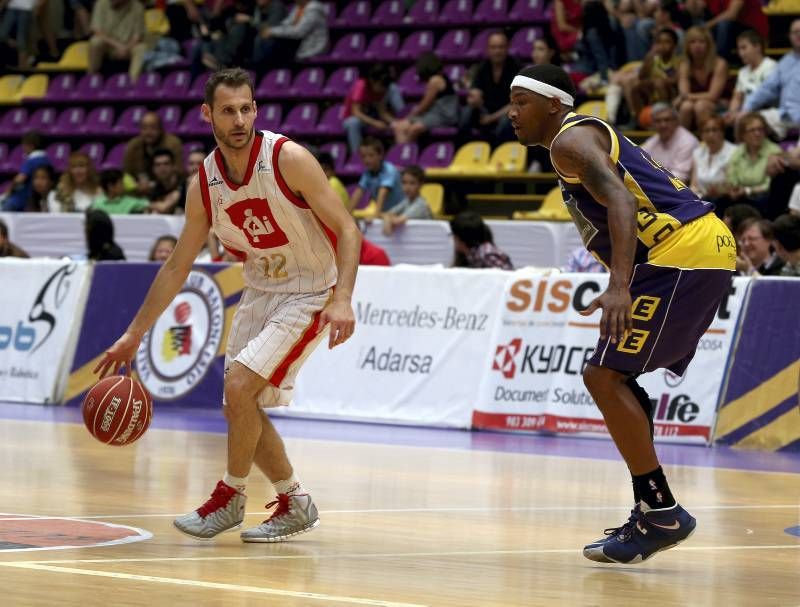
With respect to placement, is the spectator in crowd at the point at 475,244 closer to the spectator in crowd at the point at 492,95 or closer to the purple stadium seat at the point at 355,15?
the spectator in crowd at the point at 492,95

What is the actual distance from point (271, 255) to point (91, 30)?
17745mm

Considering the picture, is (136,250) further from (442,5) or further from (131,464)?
(131,464)

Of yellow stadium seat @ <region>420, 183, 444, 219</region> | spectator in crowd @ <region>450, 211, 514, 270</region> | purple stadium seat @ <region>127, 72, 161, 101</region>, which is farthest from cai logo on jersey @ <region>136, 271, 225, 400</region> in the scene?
purple stadium seat @ <region>127, 72, 161, 101</region>

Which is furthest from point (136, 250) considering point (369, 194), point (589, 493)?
point (589, 493)

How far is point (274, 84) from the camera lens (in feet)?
68.3

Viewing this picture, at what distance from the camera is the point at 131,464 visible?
9195 mm

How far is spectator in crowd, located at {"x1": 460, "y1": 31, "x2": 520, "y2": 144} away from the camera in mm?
17406

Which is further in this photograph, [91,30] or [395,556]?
[91,30]

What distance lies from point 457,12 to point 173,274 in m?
14.3

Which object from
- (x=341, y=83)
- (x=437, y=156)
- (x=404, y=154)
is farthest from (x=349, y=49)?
(x=437, y=156)

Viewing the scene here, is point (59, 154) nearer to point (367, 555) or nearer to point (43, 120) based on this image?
point (43, 120)

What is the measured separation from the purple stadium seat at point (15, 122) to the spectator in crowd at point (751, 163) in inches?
485

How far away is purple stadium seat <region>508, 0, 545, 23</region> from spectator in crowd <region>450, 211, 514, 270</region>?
23.0 ft

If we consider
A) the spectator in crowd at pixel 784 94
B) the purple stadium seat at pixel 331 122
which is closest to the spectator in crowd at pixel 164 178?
the purple stadium seat at pixel 331 122
